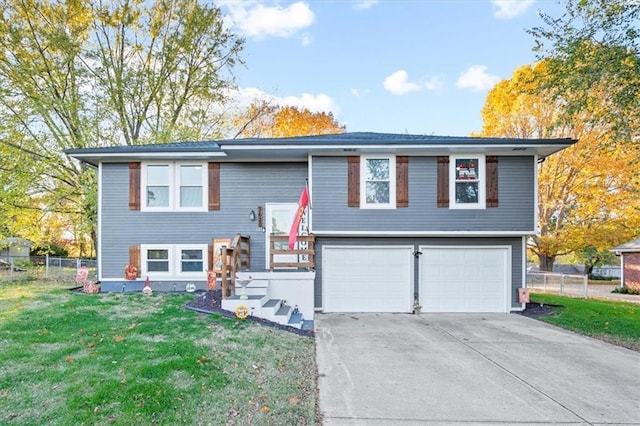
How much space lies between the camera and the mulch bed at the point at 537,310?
932 cm

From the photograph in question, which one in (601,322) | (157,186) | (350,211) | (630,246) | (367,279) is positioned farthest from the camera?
(630,246)

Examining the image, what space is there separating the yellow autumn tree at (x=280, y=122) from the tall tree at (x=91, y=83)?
5.92 feet

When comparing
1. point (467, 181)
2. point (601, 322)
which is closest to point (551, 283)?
point (601, 322)

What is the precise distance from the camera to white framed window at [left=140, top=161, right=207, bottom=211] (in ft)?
33.5

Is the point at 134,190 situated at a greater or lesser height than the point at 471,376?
greater

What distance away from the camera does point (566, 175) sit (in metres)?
18.3

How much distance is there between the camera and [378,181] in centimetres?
947

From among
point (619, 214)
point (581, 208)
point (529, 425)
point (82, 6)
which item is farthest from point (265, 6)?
point (619, 214)

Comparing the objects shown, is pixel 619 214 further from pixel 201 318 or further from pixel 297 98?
pixel 201 318

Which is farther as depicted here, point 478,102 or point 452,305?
point 478,102

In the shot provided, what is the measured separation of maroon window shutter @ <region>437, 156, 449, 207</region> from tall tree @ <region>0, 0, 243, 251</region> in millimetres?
11749

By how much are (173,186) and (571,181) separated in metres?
18.9

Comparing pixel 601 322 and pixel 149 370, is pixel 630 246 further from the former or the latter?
pixel 149 370

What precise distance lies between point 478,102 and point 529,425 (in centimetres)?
1952
